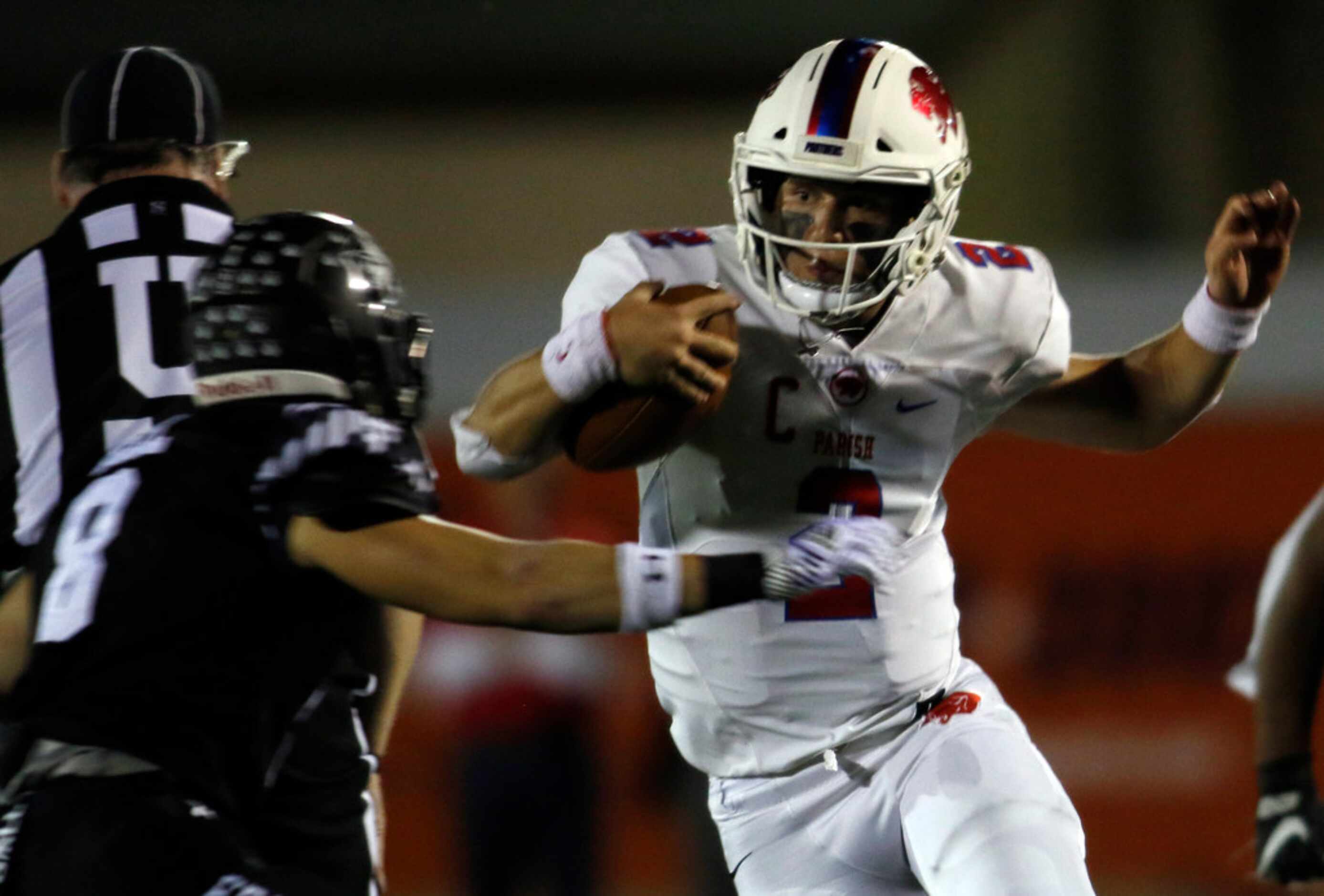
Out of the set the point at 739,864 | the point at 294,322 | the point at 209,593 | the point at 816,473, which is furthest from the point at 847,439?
the point at 209,593

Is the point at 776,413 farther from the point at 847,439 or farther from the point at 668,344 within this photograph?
the point at 668,344

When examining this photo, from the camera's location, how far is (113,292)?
3.08m

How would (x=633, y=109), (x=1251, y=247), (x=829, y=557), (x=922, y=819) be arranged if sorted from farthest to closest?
(x=633, y=109) < (x=1251, y=247) < (x=922, y=819) < (x=829, y=557)

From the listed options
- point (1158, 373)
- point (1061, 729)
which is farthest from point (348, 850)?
point (1061, 729)

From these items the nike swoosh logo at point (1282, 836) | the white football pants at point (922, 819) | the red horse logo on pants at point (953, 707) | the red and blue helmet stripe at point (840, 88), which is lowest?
the nike swoosh logo at point (1282, 836)

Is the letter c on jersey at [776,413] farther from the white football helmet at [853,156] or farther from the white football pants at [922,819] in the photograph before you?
the white football pants at [922,819]

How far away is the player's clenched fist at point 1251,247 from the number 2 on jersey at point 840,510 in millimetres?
657

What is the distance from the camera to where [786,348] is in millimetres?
2754

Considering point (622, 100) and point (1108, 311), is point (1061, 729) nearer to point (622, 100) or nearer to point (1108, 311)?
point (1108, 311)

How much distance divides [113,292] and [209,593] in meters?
1.22

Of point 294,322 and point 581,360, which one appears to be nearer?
point 294,322

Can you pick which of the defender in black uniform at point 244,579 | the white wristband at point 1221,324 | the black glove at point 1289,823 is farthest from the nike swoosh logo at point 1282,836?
the defender in black uniform at point 244,579

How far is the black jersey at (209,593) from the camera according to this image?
200cm

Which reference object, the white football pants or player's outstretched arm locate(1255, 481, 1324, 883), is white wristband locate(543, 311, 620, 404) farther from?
player's outstretched arm locate(1255, 481, 1324, 883)
